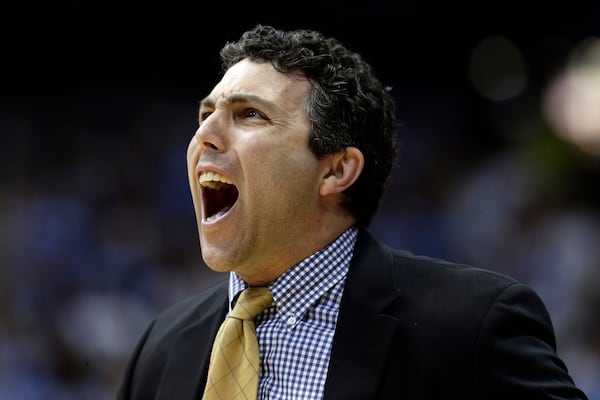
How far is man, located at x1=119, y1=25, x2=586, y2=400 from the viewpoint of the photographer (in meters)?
2.44

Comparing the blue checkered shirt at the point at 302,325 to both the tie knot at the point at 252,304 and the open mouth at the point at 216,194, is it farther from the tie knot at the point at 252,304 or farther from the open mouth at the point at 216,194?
the open mouth at the point at 216,194

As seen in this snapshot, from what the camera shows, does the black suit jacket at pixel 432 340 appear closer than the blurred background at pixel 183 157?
Yes

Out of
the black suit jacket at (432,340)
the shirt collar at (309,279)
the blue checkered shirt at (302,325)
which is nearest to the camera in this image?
the black suit jacket at (432,340)

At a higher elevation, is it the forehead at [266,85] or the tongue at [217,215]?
the forehead at [266,85]

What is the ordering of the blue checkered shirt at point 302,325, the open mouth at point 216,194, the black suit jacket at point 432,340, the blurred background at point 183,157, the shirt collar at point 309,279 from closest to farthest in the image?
the black suit jacket at point 432,340 → the blue checkered shirt at point 302,325 → the shirt collar at point 309,279 → the open mouth at point 216,194 → the blurred background at point 183,157

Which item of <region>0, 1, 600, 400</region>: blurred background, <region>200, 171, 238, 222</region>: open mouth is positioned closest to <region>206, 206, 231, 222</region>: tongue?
<region>200, 171, 238, 222</region>: open mouth

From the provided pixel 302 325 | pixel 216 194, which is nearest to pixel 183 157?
pixel 216 194

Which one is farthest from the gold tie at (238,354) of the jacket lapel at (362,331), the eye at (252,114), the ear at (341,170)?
the eye at (252,114)

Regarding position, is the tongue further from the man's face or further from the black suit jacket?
the black suit jacket

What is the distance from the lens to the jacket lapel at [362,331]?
2.46 m

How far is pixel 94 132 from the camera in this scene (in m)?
7.80

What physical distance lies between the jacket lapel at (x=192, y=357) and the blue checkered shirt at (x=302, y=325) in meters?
0.20

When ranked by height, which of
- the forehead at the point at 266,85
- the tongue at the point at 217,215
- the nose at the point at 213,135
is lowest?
the tongue at the point at 217,215

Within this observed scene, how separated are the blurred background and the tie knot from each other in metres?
4.05
